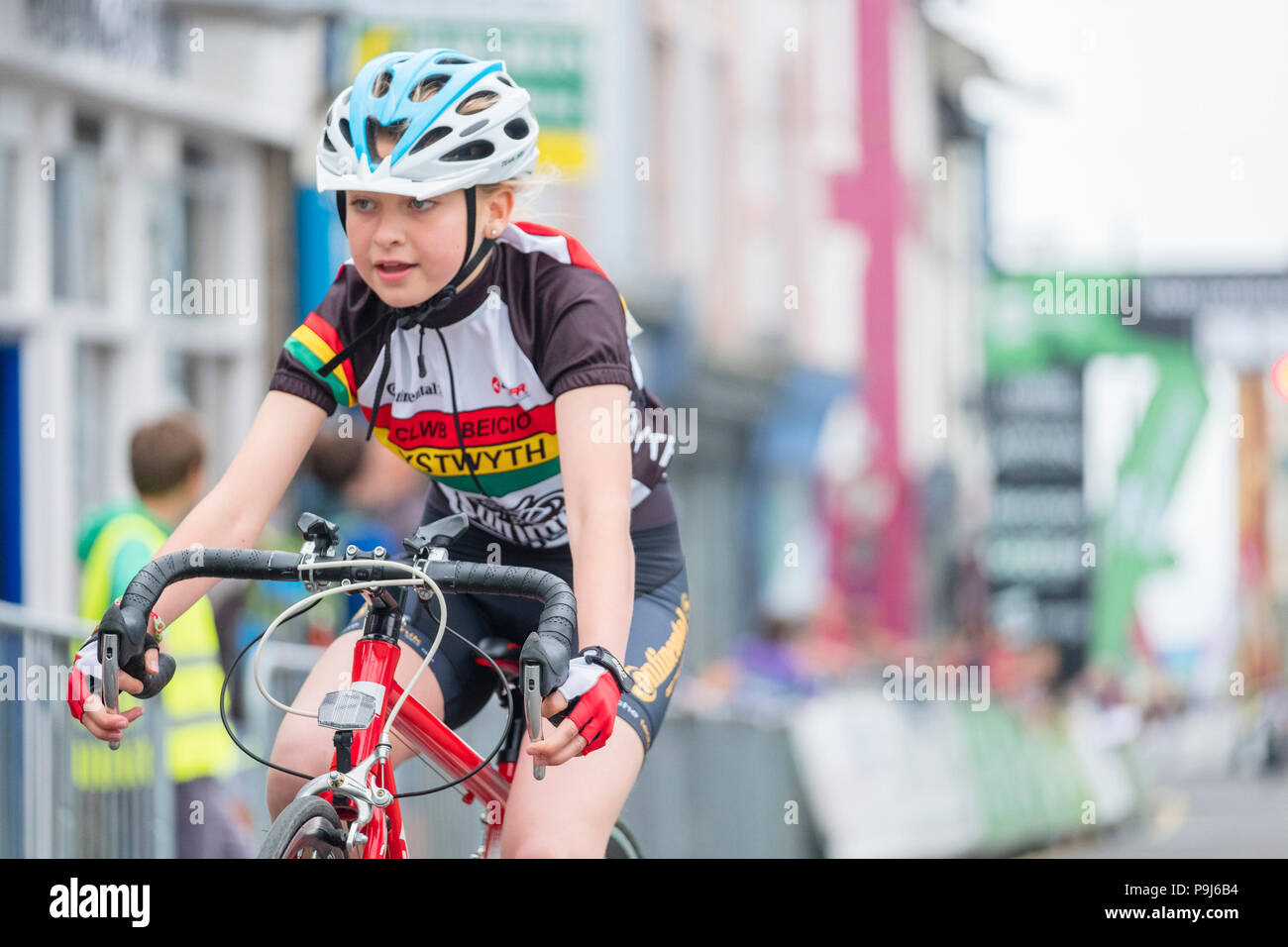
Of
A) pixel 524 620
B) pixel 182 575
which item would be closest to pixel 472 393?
pixel 524 620

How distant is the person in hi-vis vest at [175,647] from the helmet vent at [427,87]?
10.3ft

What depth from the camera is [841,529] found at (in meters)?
29.6

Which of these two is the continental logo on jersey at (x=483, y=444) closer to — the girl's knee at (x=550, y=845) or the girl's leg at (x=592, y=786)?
the girl's leg at (x=592, y=786)

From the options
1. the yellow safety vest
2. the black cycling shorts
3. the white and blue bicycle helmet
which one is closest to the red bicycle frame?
the black cycling shorts

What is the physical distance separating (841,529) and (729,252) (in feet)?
22.7

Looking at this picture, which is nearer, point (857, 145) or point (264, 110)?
point (264, 110)

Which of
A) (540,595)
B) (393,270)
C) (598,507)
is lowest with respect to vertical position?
(540,595)

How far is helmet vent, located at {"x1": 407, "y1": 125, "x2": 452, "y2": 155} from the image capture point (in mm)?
3521

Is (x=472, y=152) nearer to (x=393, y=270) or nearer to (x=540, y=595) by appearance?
(x=393, y=270)

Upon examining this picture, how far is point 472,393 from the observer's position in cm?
384

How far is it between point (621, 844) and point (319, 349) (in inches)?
51.3

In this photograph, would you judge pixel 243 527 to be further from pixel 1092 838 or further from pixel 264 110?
pixel 1092 838

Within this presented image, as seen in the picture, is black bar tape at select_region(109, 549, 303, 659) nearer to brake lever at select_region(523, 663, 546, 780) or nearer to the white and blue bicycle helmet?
brake lever at select_region(523, 663, 546, 780)

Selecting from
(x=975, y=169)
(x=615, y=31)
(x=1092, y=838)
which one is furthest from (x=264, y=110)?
(x=975, y=169)
